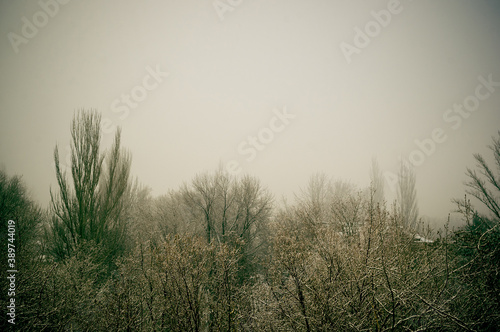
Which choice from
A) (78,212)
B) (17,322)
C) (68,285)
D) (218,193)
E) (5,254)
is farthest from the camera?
(218,193)

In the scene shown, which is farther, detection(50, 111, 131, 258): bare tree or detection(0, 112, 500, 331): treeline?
detection(50, 111, 131, 258): bare tree

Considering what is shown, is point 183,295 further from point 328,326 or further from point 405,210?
point 405,210

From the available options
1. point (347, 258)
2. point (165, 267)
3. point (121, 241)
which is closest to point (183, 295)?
point (165, 267)

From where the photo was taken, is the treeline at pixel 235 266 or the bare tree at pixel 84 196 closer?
the treeline at pixel 235 266

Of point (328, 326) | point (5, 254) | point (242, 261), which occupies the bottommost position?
point (328, 326)

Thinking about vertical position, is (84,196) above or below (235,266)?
above

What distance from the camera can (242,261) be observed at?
14055 millimetres

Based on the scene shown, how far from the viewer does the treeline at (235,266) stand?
14.0ft

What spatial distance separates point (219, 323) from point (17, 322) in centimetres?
450

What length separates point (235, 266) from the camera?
19.6 feet

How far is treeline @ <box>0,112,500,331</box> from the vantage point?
14.0 ft

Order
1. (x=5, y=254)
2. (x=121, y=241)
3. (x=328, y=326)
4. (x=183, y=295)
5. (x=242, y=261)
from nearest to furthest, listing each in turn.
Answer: (x=328, y=326) < (x=183, y=295) < (x=5, y=254) < (x=121, y=241) < (x=242, y=261)

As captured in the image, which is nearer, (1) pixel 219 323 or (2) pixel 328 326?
(2) pixel 328 326

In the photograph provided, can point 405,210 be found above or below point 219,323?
above
